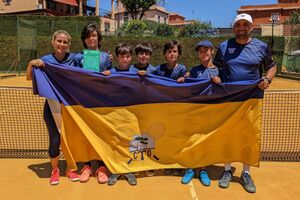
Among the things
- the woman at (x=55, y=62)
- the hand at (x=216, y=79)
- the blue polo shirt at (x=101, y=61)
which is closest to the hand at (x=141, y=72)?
the blue polo shirt at (x=101, y=61)

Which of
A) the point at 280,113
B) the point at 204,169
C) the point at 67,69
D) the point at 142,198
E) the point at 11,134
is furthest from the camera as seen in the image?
the point at 280,113

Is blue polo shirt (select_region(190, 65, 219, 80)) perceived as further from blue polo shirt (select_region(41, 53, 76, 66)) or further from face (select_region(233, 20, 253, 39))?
blue polo shirt (select_region(41, 53, 76, 66))

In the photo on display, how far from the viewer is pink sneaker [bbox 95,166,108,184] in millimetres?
4906

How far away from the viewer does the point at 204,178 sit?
195 inches

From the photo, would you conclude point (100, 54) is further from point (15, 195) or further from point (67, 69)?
point (15, 195)

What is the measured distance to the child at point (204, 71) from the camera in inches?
194

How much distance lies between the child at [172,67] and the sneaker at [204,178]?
336 mm

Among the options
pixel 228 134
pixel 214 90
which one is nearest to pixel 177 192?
pixel 228 134

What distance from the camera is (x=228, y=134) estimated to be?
5.03 m

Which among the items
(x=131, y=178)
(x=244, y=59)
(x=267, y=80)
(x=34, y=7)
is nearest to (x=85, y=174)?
(x=131, y=178)

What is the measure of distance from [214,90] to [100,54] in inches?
69.6

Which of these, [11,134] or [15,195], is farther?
[11,134]

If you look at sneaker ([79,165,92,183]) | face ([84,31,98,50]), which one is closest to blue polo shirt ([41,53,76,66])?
face ([84,31,98,50])

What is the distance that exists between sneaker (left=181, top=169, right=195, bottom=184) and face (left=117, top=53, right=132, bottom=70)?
1.80 m
